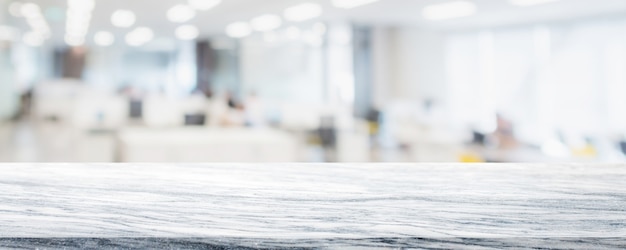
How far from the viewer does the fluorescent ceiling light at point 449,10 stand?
76cm

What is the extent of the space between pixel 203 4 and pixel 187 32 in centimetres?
14

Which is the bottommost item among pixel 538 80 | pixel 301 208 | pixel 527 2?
pixel 301 208

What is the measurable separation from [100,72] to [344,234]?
77cm

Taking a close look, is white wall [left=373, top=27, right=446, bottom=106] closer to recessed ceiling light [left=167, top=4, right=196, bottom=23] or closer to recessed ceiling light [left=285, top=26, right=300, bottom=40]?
recessed ceiling light [left=285, top=26, right=300, bottom=40]

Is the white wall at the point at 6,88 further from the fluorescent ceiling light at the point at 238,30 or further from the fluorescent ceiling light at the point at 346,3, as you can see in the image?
the fluorescent ceiling light at the point at 346,3

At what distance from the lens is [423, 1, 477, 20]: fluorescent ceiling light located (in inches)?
30.0

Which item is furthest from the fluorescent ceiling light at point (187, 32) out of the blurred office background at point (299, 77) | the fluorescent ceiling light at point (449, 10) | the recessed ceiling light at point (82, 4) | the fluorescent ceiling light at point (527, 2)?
the fluorescent ceiling light at point (527, 2)

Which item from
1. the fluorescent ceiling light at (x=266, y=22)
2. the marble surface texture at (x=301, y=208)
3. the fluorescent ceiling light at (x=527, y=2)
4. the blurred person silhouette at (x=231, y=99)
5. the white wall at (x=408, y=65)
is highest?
the fluorescent ceiling light at (x=527, y=2)

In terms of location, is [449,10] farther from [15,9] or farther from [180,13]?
[15,9]

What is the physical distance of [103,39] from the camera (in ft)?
2.53

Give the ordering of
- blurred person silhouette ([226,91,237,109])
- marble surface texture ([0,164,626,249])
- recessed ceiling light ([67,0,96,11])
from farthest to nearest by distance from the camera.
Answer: blurred person silhouette ([226,91,237,109])
recessed ceiling light ([67,0,96,11])
marble surface texture ([0,164,626,249])

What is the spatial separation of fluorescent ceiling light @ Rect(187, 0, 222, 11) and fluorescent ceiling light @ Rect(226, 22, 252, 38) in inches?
2.8

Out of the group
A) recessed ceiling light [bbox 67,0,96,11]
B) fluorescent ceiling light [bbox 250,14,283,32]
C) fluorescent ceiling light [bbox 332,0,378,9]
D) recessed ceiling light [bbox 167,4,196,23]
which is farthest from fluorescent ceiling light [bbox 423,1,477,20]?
recessed ceiling light [bbox 67,0,96,11]

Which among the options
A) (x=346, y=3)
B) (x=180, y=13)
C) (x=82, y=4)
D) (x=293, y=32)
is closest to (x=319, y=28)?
(x=293, y=32)
